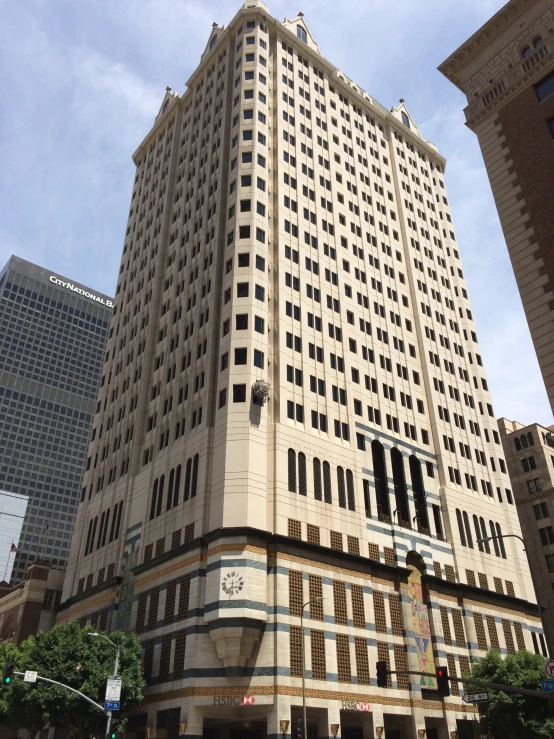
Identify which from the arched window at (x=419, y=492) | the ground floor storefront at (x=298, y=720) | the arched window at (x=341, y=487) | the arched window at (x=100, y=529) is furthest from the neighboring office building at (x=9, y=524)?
the arched window at (x=341, y=487)

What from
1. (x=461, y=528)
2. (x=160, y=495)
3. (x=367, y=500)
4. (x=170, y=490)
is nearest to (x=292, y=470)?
(x=367, y=500)

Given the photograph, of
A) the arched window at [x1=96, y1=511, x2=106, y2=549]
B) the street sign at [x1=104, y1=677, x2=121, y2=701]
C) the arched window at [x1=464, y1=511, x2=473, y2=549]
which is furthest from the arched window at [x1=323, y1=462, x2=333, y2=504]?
the arched window at [x1=96, y1=511, x2=106, y2=549]

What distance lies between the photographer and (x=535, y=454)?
99.7 m

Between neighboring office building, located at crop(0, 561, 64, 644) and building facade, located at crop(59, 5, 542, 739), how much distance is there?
369 inches

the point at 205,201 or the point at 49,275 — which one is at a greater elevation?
the point at 49,275

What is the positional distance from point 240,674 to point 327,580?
11.0 meters

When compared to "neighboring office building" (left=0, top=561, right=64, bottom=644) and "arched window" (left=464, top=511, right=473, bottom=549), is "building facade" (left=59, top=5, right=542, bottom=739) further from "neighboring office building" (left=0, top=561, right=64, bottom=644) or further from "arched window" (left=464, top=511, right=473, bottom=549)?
"neighboring office building" (left=0, top=561, right=64, bottom=644)

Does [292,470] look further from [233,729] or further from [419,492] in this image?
[233,729]

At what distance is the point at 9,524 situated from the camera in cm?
15925

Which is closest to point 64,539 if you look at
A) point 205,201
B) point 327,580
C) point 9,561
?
point 9,561

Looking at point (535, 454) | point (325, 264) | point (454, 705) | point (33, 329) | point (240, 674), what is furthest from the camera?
point (33, 329)

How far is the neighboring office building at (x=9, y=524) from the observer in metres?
158

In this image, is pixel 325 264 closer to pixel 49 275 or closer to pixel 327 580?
pixel 327 580

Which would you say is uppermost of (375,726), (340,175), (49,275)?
(49,275)
